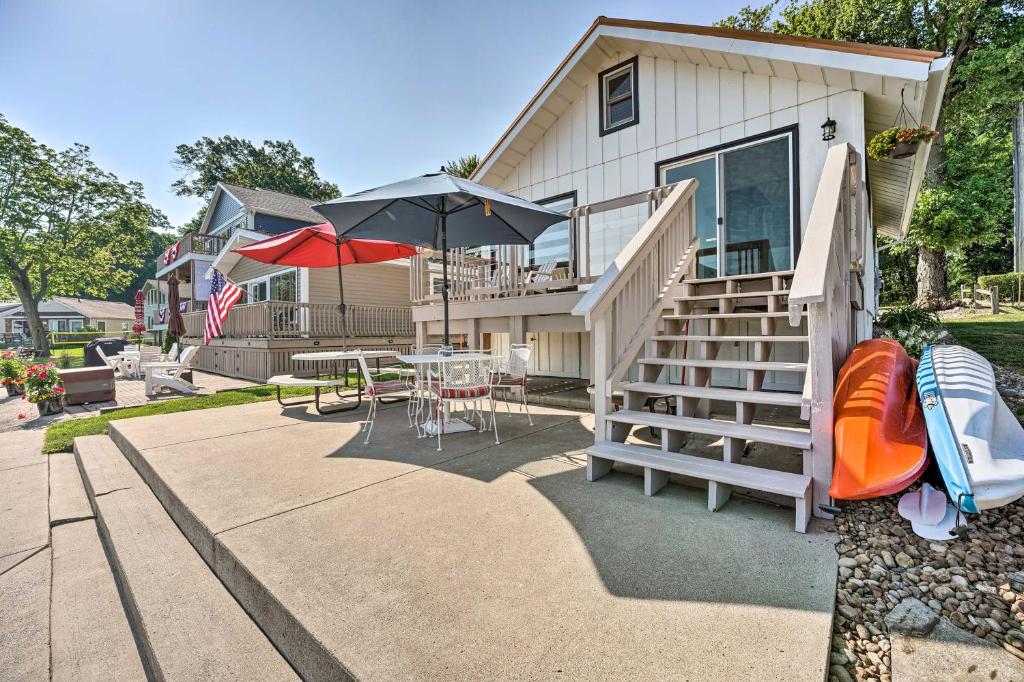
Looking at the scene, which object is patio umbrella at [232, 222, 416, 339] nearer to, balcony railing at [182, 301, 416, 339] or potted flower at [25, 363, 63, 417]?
balcony railing at [182, 301, 416, 339]

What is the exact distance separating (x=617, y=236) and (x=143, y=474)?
6.67m

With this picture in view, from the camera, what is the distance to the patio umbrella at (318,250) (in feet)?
22.2

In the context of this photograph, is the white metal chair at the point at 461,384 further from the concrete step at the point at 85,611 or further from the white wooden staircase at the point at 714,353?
the concrete step at the point at 85,611

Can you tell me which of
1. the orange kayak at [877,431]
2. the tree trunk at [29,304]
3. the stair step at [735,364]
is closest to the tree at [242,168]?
the tree trunk at [29,304]

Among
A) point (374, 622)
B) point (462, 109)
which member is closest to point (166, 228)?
point (462, 109)

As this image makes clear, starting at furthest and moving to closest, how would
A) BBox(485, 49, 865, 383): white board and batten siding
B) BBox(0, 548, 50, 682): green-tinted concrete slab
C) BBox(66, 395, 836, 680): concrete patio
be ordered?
BBox(485, 49, 865, 383): white board and batten siding, BBox(0, 548, 50, 682): green-tinted concrete slab, BBox(66, 395, 836, 680): concrete patio

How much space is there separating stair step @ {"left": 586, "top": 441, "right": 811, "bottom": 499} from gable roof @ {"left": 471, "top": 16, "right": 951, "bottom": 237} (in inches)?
186

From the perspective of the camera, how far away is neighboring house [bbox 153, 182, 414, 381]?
435 inches

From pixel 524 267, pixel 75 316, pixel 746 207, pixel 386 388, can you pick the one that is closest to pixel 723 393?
pixel 386 388

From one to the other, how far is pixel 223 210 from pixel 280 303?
13.6 metres

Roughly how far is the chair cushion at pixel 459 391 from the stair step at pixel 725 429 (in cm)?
145

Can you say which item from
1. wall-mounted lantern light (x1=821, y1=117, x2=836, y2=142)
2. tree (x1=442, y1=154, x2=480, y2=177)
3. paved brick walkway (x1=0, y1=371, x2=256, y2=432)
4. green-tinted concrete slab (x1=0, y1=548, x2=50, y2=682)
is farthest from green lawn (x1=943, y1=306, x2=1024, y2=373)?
tree (x1=442, y1=154, x2=480, y2=177)

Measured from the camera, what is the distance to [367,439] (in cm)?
428

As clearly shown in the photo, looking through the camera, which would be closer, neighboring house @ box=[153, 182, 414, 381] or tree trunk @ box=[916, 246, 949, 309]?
neighboring house @ box=[153, 182, 414, 381]
